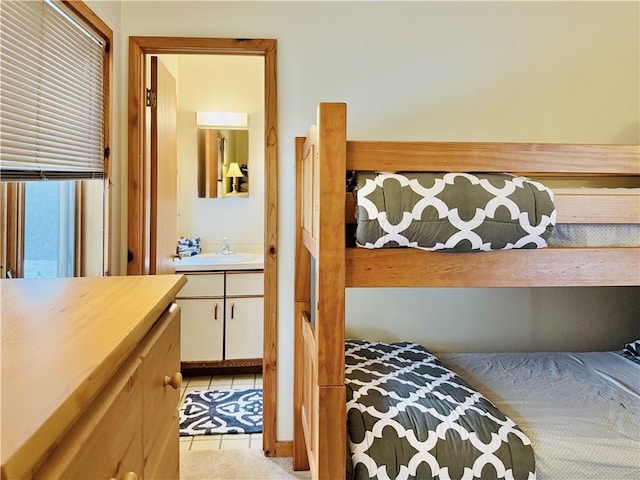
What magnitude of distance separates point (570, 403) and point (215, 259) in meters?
2.32

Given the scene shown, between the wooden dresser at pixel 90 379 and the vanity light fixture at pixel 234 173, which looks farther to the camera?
the vanity light fixture at pixel 234 173

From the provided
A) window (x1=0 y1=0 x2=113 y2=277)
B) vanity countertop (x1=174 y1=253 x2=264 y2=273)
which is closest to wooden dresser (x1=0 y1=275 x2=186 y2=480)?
window (x1=0 y1=0 x2=113 y2=277)

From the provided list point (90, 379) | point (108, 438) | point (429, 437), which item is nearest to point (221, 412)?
point (429, 437)

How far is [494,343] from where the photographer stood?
231cm

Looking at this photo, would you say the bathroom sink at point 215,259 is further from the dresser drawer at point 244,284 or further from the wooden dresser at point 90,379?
the wooden dresser at point 90,379

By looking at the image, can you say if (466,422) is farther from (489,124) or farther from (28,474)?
(489,124)

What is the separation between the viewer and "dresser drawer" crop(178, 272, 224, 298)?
2955 millimetres

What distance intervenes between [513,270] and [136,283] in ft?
3.34

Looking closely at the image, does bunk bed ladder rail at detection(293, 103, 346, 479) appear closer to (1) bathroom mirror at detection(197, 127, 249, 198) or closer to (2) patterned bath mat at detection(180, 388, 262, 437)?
(2) patterned bath mat at detection(180, 388, 262, 437)

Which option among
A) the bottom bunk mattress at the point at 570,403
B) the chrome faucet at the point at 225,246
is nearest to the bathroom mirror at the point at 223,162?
the chrome faucet at the point at 225,246

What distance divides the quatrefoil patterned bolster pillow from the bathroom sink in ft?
6.63

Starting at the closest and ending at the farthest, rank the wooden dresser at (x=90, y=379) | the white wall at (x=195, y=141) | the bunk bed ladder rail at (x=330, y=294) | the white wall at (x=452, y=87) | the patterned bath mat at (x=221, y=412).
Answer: the wooden dresser at (x=90, y=379) < the bunk bed ladder rail at (x=330, y=294) < the white wall at (x=452, y=87) < the patterned bath mat at (x=221, y=412) < the white wall at (x=195, y=141)

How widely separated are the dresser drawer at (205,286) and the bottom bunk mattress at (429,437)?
1668 mm

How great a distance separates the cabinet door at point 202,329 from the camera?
2963 mm
